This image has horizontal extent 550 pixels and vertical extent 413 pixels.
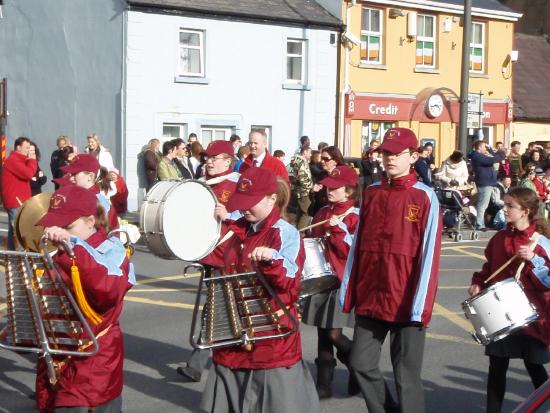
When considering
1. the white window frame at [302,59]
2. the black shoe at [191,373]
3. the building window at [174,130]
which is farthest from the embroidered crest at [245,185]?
the white window frame at [302,59]

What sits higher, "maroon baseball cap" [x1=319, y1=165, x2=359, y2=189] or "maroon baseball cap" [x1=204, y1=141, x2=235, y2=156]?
"maroon baseball cap" [x1=204, y1=141, x2=235, y2=156]

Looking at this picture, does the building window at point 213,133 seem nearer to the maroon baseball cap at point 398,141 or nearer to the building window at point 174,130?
the building window at point 174,130

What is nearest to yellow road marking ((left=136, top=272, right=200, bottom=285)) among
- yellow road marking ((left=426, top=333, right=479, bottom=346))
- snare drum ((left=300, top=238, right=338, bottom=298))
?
yellow road marking ((left=426, top=333, right=479, bottom=346))

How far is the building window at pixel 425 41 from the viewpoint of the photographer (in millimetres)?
32531

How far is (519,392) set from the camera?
7852 millimetres

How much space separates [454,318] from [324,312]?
3774 mm

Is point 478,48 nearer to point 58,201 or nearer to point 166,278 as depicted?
point 166,278

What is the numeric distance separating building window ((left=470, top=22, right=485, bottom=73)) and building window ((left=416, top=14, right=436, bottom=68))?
6.55 feet

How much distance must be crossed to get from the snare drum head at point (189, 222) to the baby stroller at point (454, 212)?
13083 millimetres

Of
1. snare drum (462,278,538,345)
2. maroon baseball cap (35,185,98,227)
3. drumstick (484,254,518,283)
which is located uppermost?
maroon baseball cap (35,185,98,227)

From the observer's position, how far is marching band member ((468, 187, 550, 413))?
6344 mm

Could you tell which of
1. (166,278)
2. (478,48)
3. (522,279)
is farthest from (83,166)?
(478,48)

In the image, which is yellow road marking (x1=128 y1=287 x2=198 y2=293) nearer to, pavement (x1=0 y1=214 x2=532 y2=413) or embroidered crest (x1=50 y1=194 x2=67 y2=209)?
pavement (x1=0 y1=214 x2=532 y2=413)

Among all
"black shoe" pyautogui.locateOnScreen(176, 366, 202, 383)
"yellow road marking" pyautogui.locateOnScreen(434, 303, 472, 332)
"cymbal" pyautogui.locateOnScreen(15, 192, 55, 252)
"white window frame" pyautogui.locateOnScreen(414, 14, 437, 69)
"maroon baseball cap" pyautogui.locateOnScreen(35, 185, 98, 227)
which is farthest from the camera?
"white window frame" pyautogui.locateOnScreen(414, 14, 437, 69)
